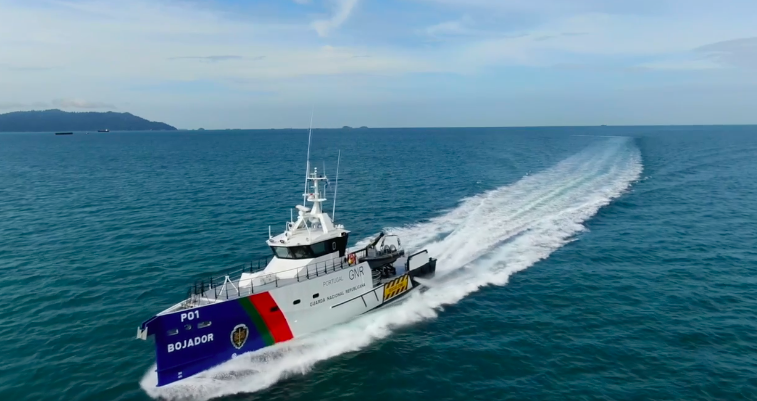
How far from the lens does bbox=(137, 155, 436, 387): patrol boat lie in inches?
787

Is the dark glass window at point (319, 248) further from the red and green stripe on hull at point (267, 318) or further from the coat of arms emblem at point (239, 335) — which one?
the coat of arms emblem at point (239, 335)

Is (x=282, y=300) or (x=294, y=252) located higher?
(x=294, y=252)

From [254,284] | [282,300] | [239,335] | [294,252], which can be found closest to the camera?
[239,335]

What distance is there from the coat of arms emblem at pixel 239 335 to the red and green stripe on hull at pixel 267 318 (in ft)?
1.68

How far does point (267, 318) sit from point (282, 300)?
1.07m

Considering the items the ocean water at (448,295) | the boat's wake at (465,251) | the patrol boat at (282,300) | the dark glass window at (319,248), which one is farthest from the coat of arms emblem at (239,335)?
the dark glass window at (319,248)

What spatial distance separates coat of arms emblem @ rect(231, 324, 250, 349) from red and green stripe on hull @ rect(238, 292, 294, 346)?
511mm

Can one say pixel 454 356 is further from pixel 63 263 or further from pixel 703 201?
pixel 703 201

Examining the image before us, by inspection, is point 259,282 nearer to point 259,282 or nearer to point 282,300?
point 259,282

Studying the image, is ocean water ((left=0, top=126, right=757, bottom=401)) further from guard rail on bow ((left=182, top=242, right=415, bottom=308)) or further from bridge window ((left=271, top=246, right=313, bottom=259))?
bridge window ((left=271, top=246, right=313, bottom=259))

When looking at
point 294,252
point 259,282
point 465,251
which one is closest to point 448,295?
point 465,251

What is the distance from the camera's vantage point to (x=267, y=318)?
2219 cm

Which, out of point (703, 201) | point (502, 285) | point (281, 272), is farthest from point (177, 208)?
point (703, 201)

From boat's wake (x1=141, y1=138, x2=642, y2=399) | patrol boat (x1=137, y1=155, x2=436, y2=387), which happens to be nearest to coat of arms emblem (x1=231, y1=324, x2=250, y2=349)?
patrol boat (x1=137, y1=155, x2=436, y2=387)
